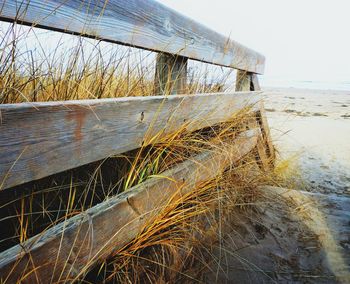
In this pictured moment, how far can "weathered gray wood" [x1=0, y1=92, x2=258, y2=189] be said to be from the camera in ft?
2.72

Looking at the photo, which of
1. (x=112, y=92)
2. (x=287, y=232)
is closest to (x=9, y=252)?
(x=112, y=92)

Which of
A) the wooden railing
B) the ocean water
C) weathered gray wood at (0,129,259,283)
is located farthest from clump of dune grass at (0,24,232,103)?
the ocean water

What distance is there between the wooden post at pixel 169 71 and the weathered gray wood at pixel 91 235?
19.1 inches

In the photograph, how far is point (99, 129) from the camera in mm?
1105

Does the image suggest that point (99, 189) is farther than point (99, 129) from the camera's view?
Yes

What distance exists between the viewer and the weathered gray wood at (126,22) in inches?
35.5

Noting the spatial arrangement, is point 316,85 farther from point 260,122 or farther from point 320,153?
point 260,122

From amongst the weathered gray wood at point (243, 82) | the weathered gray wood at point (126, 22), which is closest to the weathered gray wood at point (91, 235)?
the weathered gray wood at point (126, 22)

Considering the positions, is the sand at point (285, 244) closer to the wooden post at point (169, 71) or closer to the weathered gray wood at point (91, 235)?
the weathered gray wood at point (91, 235)

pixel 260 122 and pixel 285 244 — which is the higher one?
pixel 260 122

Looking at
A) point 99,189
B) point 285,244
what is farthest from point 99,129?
point 285,244

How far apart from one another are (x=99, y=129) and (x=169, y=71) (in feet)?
2.43

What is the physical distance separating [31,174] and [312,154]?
432 cm

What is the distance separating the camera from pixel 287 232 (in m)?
1.85
